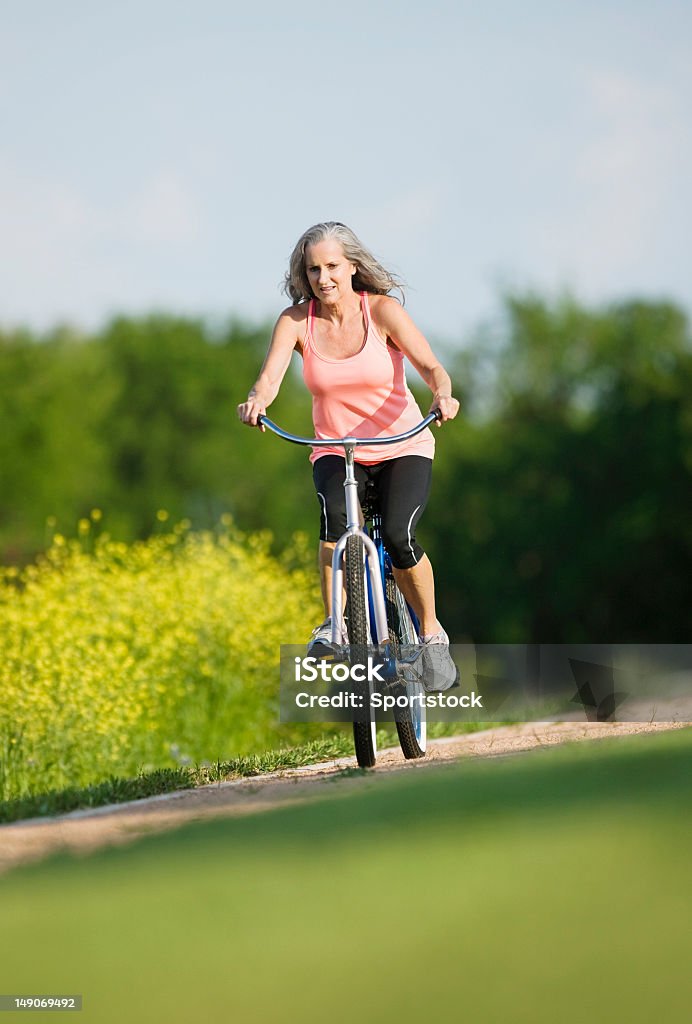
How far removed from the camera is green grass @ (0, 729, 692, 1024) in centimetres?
267

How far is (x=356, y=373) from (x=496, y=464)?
27166mm

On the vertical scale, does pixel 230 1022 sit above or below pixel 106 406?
below

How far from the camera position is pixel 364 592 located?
17.7ft

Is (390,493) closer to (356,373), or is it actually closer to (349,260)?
(356,373)

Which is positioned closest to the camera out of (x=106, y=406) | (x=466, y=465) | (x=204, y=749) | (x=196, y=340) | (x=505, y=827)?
(x=505, y=827)

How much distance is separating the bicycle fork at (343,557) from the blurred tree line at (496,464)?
23803mm

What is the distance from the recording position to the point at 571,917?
2.94 metres

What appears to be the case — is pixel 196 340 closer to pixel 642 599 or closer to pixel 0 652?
pixel 642 599

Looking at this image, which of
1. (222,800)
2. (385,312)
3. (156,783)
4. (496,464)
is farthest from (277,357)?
(496,464)

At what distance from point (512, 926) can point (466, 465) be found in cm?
2999

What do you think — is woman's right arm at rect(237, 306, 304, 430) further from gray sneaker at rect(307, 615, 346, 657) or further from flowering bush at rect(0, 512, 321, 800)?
flowering bush at rect(0, 512, 321, 800)

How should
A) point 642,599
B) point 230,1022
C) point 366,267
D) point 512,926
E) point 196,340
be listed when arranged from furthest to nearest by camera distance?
point 196,340 → point 642,599 → point 366,267 → point 512,926 → point 230,1022

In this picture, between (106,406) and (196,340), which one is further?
(196,340)

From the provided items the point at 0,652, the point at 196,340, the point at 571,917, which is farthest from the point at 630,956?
the point at 196,340
